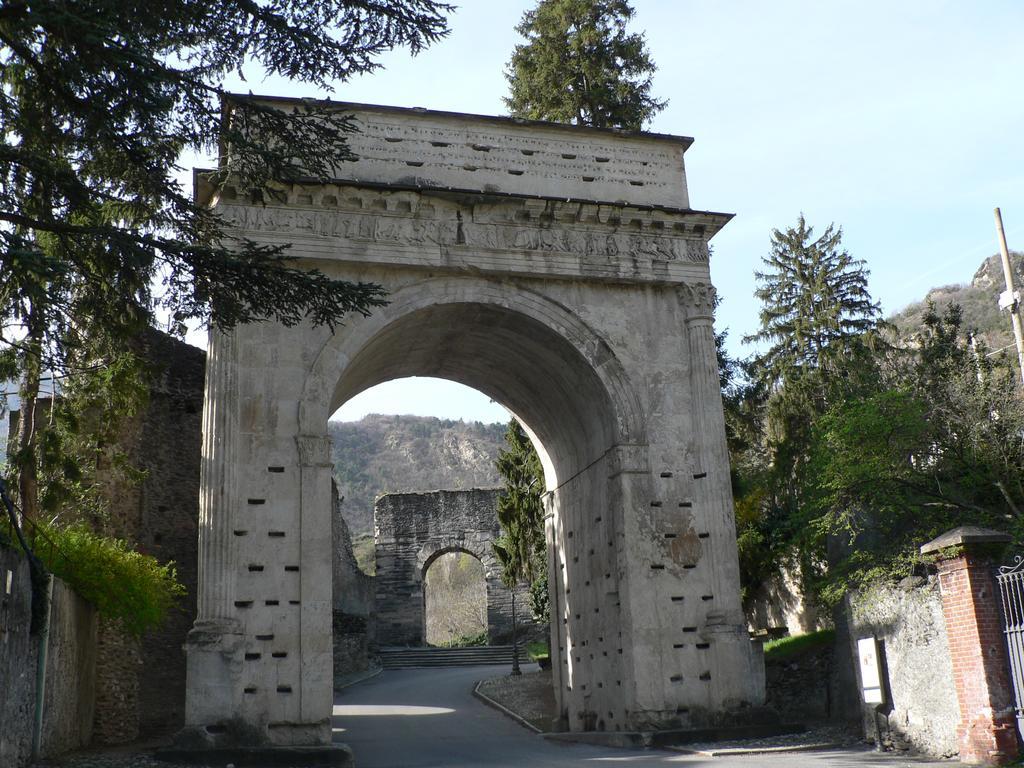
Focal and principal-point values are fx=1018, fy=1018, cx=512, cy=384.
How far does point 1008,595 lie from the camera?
9.77 m

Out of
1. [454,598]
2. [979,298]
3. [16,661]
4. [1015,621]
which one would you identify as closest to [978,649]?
[1015,621]

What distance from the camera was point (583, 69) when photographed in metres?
23.0

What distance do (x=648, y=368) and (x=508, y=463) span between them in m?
9.85

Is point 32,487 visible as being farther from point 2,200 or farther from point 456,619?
point 456,619

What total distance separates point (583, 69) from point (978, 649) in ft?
54.6

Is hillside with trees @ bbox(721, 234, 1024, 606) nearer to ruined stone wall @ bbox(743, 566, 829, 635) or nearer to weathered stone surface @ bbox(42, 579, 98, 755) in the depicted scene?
ruined stone wall @ bbox(743, 566, 829, 635)

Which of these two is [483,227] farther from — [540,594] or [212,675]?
[540,594]

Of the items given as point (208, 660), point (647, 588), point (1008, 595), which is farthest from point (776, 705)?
point (208, 660)

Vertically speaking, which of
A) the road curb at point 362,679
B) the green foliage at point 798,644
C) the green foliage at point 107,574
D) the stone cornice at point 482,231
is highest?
the stone cornice at point 482,231

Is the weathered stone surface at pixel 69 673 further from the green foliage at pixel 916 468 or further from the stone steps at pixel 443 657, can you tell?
the stone steps at pixel 443 657

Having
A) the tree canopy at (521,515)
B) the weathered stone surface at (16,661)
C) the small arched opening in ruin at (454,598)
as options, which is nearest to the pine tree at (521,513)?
the tree canopy at (521,515)

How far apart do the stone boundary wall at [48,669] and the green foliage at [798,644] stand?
37.3 ft

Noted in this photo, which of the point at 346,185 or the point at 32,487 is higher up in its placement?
the point at 346,185

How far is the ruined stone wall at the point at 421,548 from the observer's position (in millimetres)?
34250
